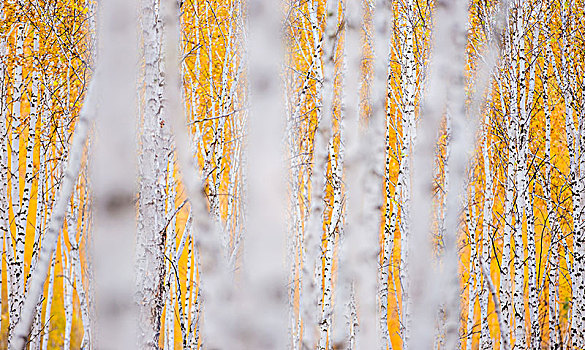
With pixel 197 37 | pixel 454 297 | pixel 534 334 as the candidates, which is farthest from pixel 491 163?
pixel 454 297

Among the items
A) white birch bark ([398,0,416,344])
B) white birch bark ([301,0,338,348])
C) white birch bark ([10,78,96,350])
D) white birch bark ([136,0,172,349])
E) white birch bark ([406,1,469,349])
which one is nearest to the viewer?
white birch bark ([10,78,96,350])

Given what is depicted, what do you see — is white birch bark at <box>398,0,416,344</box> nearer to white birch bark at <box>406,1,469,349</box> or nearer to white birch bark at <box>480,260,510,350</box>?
white birch bark at <box>480,260,510,350</box>

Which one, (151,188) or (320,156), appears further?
(320,156)

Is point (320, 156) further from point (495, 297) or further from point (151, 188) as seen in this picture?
point (495, 297)

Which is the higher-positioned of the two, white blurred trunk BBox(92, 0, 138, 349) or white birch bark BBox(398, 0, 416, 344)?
white birch bark BBox(398, 0, 416, 344)

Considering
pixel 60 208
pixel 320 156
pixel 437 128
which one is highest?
pixel 320 156

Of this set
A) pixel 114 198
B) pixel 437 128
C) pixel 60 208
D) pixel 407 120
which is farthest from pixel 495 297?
pixel 407 120

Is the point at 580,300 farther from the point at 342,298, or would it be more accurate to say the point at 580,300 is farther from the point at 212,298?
the point at 212,298

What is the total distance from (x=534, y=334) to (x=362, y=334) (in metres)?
4.16

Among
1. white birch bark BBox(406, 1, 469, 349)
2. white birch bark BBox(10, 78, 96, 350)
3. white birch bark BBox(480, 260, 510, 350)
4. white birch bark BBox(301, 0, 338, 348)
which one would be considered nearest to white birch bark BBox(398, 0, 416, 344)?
white birch bark BBox(301, 0, 338, 348)

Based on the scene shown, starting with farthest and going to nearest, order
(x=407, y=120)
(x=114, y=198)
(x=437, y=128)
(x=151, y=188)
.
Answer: (x=407, y=120), (x=151, y=188), (x=437, y=128), (x=114, y=198)

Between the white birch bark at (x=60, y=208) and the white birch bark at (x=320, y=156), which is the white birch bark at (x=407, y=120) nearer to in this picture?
the white birch bark at (x=320, y=156)

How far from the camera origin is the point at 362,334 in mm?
3123

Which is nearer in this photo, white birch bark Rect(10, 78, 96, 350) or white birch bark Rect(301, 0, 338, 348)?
white birch bark Rect(10, 78, 96, 350)
